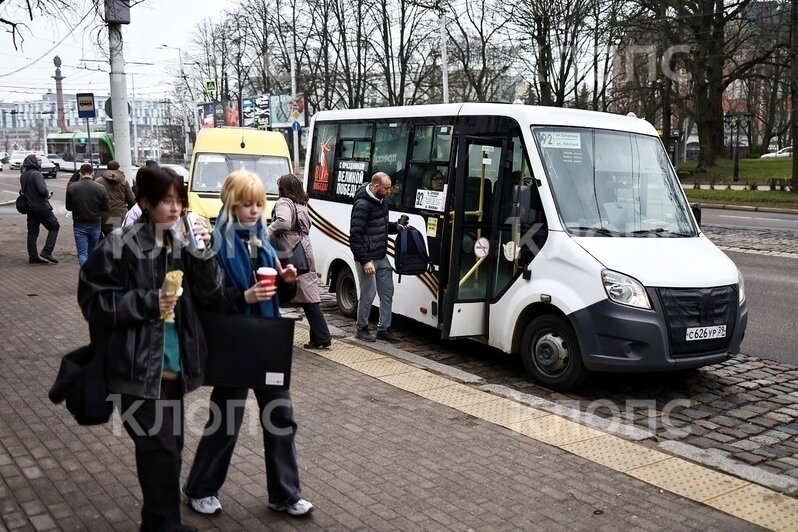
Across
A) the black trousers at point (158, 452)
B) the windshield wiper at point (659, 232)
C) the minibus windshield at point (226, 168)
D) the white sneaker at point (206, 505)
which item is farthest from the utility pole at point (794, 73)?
the black trousers at point (158, 452)

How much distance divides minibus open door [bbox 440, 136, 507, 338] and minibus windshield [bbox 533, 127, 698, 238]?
575 millimetres

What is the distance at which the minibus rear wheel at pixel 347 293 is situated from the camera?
10320mm

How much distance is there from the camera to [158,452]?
12.0 feet

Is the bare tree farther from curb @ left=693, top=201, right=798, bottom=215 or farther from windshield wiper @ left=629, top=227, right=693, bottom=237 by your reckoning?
windshield wiper @ left=629, top=227, right=693, bottom=237

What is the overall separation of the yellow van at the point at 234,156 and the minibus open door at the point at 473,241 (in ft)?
29.6

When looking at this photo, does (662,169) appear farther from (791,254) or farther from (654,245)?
(791,254)

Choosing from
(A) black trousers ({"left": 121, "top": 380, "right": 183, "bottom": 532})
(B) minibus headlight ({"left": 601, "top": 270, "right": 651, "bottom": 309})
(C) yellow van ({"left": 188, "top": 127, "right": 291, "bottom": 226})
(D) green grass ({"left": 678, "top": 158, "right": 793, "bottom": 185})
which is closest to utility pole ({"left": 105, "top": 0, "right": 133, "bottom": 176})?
(C) yellow van ({"left": 188, "top": 127, "right": 291, "bottom": 226})

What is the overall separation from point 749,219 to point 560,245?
759 inches

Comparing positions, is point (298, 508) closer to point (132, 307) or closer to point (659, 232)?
point (132, 307)

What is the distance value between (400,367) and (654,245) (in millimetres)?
2521

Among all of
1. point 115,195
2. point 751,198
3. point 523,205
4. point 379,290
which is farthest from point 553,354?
point 751,198

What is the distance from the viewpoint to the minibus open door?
7.88 m

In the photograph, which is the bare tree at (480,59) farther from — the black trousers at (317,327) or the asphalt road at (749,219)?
the black trousers at (317,327)

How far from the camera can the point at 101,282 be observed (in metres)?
3.54
